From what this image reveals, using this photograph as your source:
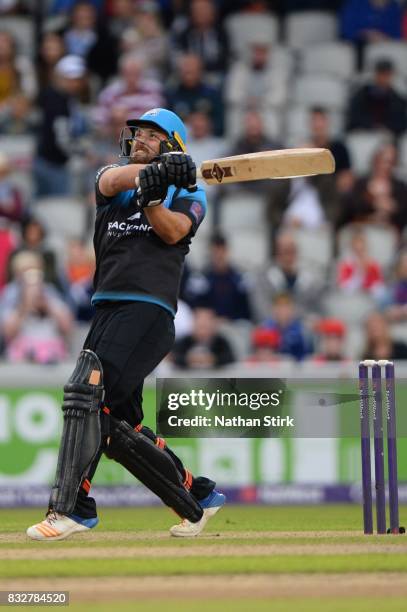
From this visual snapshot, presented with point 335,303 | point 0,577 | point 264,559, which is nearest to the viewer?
point 0,577

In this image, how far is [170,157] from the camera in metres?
7.10

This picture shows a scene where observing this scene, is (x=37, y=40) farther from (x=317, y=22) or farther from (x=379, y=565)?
(x=379, y=565)

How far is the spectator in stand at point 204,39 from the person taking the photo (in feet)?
54.0

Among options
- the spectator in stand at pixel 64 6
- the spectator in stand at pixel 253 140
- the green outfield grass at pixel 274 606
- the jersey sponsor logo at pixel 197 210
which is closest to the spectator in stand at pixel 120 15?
the spectator in stand at pixel 64 6

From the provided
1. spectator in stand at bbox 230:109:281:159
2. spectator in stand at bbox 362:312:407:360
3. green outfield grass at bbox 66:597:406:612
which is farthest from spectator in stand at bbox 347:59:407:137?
green outfield grass at bbox 66:597:406:612

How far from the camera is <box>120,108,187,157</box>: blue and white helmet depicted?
752cm

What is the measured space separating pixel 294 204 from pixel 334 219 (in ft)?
1.39

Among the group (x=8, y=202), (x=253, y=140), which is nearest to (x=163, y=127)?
(x=8, y=202)

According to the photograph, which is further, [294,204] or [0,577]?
[294,204]

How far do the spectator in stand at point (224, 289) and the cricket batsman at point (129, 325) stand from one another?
6.25 meters

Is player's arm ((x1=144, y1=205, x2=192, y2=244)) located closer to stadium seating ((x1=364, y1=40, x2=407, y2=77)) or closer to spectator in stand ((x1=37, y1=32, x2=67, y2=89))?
spectator in stand ((x1=37, y1=32, x2=67, y2=89))

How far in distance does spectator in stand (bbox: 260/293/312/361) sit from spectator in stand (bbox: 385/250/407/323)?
37.3 inches

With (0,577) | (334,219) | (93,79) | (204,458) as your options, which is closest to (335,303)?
(334,219)

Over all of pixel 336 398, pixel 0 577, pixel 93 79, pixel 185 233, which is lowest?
pixel 0 577
